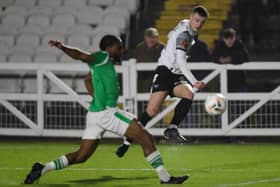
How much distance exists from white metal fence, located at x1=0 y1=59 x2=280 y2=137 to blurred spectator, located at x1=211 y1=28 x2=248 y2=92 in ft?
0.64

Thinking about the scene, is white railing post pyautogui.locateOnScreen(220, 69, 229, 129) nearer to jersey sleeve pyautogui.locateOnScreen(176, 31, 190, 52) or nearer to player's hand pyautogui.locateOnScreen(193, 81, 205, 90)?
jersey sleeve pyautogui.locateOnScreen(176, 31, 190, 52)

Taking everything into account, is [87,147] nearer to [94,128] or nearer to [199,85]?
[94,128]

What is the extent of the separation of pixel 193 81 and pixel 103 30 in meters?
7.70

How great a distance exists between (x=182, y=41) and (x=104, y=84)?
9.99 feet

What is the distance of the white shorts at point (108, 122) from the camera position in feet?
39.1

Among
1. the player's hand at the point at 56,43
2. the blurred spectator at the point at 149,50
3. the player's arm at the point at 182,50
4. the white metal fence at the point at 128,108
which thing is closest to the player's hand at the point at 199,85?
the player's arm at the point at 182,50

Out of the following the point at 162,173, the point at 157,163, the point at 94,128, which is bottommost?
the point at 162,173

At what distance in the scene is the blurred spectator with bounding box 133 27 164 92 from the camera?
19.3 m

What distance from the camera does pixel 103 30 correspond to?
22.0 meters

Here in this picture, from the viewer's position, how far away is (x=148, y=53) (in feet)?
64.4

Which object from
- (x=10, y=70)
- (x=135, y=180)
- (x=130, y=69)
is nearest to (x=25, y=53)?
(x=10, y=70)

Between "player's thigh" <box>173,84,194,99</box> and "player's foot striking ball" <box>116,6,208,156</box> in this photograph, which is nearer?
"player's foot striking ball" <box>116,6,208,156</box>

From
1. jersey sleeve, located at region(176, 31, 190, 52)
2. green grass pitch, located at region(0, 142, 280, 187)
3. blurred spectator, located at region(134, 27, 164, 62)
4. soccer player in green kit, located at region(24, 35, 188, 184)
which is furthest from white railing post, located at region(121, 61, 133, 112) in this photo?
soccer player in green kit, located at region(24, 35, 188, 184)

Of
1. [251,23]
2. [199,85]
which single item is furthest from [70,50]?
[251,23]
